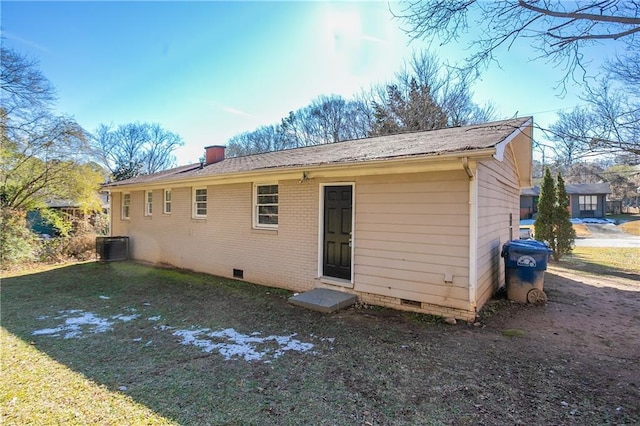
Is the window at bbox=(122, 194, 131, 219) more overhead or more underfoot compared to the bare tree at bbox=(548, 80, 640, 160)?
more underfoot

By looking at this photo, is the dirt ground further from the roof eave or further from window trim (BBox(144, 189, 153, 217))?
window trim (BBox(144, 189, 153, 217))

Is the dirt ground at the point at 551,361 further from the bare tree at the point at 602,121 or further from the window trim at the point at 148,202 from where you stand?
the window trim at the point at 148,202

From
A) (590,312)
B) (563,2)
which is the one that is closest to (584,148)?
(563,2)

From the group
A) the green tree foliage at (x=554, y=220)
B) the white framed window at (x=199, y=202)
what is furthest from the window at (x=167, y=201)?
the green tree foliage at (x=554, y=220)

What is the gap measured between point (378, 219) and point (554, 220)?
1112 cm

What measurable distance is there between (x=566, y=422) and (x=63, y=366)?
512cm

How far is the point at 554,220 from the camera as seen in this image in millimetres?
13164

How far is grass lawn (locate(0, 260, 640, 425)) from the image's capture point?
2.83 m

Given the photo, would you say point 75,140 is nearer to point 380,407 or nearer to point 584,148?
point 380,407

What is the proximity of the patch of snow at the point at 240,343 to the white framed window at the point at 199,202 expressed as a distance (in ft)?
17.8

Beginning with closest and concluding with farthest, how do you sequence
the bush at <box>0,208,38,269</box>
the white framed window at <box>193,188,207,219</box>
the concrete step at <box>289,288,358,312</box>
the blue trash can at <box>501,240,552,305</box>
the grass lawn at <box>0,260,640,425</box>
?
1. the grass lawn at <box>0,260,640,425</box>
2. the concrete step at <box>289,288,358,312</box>
3. the blue trash can at <box>501,240,552,305</box>
4. the white framed window at <box>193,188,207,219</box>
5. the bush at <box>0,208,38,269</box>

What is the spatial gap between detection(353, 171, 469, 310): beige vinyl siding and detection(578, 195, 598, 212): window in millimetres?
40920

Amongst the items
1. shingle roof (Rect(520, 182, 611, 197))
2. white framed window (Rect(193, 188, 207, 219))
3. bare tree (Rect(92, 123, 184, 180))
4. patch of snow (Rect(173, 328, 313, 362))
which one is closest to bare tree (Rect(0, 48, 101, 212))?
white framed window (Rect(193, 188, 207, 219))

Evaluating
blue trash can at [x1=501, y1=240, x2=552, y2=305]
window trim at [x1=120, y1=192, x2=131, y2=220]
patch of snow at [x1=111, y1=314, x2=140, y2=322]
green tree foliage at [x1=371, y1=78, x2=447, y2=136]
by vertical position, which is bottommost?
patch of snow at [x1=111, y1=314, x2=140, y2=322]
